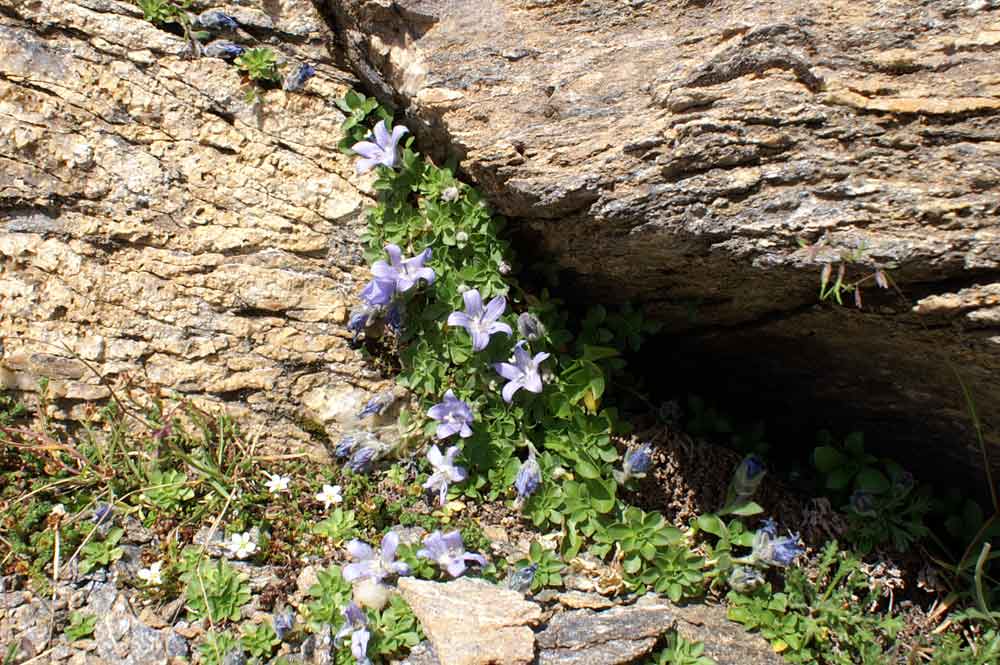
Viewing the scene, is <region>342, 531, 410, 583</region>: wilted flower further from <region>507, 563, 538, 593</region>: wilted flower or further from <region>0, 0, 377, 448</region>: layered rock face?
<region>0, 0, 377, 448</region>: layered rock face

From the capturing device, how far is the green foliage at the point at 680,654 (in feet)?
10.4

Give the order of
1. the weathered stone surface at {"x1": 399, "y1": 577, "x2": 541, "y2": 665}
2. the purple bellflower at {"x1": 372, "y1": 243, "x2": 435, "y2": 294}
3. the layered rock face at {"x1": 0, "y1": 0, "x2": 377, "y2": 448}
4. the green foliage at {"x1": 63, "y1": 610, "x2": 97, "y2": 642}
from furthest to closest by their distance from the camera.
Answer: the layered rock face at {"x1": 0, "y1": 0, "x2": 377, "y2": 448}, the purple bellflower at {"x1": 372, "y1": 243, "x2": 435, "y2": 294}, the green foliage at {"x1": 63, "y1": 610, "x2": 97, "y2": 642}, the weathered stone surface at {"x1": 399, "y1": 577, "x2": 541, "y2": 665}

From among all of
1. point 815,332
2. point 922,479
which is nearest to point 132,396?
point 815,332

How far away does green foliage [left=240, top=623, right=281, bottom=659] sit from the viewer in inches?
132

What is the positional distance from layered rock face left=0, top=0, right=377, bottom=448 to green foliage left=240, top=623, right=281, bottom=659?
95cm

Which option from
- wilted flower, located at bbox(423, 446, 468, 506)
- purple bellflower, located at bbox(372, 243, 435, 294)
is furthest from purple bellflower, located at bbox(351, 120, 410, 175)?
wilted flower, located at bbox(423, 446, 468, 506)


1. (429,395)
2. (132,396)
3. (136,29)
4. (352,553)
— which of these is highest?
(136,29)

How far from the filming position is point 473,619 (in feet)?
10.4

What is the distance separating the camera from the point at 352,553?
3.48 metres

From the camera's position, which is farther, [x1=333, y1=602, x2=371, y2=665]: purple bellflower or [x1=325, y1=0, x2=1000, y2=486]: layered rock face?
[x1=333, y1=602, x2=371, y2=665]: purple bellflower

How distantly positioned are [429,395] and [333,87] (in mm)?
1712

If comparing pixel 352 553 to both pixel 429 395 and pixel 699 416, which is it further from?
pixel 699 416

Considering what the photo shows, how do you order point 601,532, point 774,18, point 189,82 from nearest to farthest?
1. point 774,18
2. point 601,532
3. point 189,82

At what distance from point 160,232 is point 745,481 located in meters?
2.95
